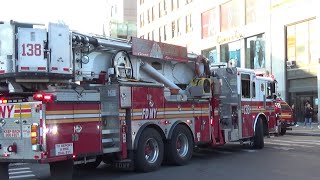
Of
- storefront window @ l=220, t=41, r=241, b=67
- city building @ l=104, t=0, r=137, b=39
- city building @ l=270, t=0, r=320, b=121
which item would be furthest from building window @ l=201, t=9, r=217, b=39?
city building @ l=104, t=0, r=137, b=39

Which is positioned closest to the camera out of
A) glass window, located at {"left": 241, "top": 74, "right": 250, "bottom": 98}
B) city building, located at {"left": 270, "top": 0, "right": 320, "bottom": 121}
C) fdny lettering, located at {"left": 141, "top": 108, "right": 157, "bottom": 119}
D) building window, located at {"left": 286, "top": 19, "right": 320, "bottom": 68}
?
fdny lettering, located at {"left": 141, "top": 108, "right": 157, "bottom": 119}

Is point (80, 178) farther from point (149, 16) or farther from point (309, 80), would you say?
point (149, 16)

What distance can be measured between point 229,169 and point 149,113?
2389 mm

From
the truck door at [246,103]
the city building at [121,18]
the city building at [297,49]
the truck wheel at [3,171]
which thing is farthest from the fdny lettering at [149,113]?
the city building at [121,18]

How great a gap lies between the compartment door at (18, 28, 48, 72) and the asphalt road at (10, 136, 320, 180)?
10.1ft

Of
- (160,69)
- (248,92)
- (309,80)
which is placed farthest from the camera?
(309,80)

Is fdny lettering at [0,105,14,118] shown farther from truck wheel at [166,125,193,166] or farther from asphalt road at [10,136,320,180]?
truck wheel at [166,125,193,166]

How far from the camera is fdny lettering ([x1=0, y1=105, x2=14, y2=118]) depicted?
948 cm

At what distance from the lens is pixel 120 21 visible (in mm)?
79312

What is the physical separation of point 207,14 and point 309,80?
16.1m

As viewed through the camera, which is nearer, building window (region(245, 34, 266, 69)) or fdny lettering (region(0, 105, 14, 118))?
fdny lettering (region(0, 105, 14, 118))

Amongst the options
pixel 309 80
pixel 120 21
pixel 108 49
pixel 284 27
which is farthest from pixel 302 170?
pixel 120 21

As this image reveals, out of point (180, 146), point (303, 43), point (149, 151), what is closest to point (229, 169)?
point (180, 146)

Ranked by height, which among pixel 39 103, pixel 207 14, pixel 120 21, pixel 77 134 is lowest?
pixel 77 134
